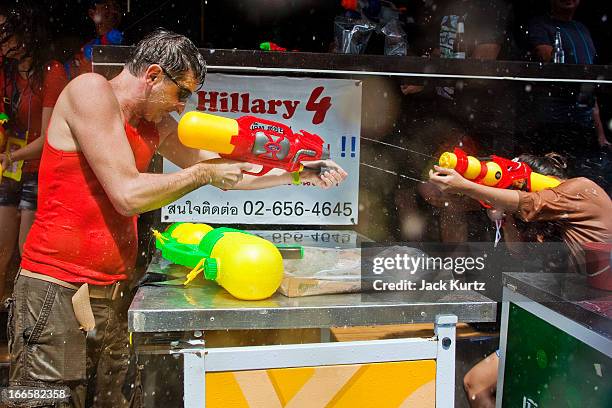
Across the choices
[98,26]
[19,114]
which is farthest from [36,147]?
[98,26]

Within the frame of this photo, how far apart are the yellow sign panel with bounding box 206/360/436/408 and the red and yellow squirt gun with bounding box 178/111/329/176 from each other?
0.93 m

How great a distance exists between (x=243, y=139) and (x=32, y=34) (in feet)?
7.52

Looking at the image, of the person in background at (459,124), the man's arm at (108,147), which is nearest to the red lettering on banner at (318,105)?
the person in background at (459,124)

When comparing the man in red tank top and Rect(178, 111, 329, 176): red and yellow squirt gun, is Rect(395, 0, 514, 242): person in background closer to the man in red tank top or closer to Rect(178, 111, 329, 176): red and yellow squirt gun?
Rect(178, 111, 329, 176): red and yellow squirt gun

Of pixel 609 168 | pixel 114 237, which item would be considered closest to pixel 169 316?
pixel 114 237

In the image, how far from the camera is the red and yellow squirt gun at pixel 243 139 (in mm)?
2439

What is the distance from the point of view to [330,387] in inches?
75.8

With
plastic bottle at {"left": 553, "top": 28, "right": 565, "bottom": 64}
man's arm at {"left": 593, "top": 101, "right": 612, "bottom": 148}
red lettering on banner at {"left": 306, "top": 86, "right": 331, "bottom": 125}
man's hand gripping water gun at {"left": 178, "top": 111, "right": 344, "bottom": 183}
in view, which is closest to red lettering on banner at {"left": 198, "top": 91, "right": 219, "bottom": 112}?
red lettering on banner at {"left": 306, "top": 86, "right": 331, "bottom": 125}

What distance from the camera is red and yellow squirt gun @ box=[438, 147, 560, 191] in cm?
306

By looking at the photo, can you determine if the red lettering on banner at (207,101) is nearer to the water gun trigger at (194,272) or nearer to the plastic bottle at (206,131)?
the plastic bottle at (206,131)

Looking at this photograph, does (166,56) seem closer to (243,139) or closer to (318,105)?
(243,139)

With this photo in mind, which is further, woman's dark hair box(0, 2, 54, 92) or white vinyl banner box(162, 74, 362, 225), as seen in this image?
woman's dark hair box(0, 2, 54, 92)

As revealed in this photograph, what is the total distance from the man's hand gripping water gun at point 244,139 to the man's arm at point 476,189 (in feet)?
2.48

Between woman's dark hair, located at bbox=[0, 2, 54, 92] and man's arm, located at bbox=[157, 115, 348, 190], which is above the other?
woman's dark hair, located at bbox=[0, 2, 54, 92]
